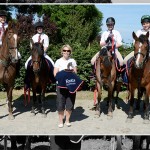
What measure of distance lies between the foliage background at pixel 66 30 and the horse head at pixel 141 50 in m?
2.57

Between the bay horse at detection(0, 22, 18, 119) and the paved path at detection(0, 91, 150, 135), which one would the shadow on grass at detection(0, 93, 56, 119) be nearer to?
the paved path at detection(0, 91, 150, 135)

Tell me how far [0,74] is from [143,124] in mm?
3130

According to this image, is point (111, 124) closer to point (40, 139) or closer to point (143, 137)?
point (143, 137)

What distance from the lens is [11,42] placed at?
24.9 ft

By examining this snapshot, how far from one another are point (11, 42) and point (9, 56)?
13.9 inches

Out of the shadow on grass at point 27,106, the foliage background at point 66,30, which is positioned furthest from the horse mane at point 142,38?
the shadow on grass at point 27,106

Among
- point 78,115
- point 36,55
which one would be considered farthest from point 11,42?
point 78,115

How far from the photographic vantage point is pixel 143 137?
7.41 metres

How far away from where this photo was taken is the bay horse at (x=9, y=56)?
24.8 ft

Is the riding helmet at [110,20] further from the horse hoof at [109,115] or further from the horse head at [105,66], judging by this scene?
the horse hoof at [109,115]

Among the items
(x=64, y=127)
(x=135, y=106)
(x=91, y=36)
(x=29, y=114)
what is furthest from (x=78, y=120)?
(x=91, y=36)

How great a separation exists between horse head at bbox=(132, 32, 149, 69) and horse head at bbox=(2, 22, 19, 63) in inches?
90.6

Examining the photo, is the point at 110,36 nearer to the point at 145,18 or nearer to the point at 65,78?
the point at 145,18

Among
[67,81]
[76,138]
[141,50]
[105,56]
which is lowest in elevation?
[76,138]
